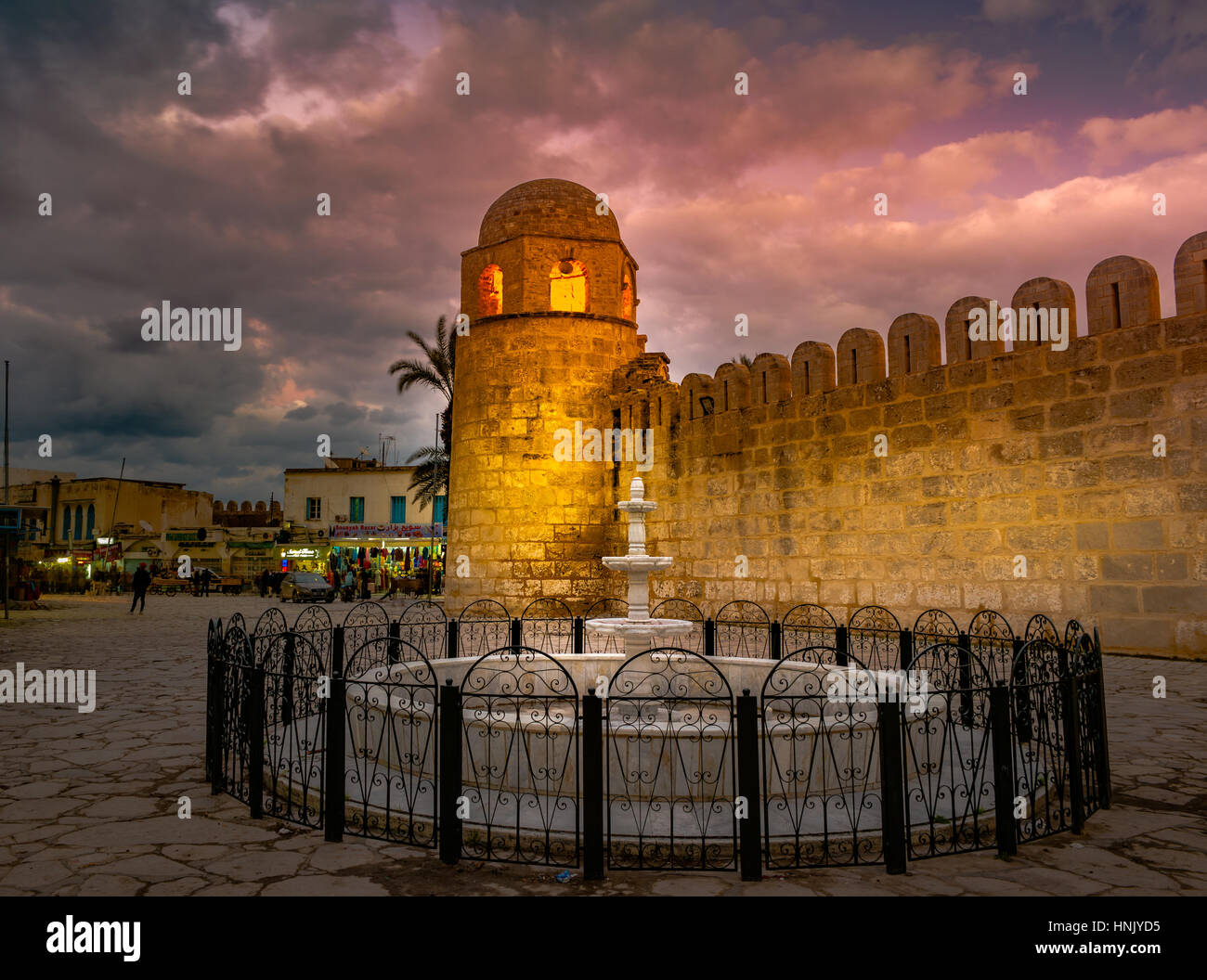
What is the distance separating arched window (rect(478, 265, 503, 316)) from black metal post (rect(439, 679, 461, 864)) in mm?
16073

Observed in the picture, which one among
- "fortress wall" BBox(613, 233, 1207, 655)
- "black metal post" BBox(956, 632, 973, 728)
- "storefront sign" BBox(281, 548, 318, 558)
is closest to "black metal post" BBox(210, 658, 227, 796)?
"black metal post" BBox(956, 632, 973, 728)

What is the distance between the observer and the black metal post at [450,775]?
4.16 metres

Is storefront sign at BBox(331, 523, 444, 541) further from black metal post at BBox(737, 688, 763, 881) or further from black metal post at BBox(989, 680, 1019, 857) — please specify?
black metal post at BBox(989, 680, 1019, 857)

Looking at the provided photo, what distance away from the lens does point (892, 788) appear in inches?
161

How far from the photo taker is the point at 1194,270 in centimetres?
930

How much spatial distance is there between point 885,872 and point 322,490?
48.5m

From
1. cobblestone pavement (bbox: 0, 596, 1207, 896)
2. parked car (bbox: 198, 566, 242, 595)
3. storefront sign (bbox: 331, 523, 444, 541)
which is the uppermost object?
storefront sign (bbox: 331, 523, 444, 541)

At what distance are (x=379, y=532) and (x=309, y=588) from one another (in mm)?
13881

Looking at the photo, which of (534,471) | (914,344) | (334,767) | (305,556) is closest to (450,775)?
(334,767)

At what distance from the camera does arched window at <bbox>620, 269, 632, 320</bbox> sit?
1991 cm

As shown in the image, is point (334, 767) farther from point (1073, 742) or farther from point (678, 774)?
point (1073, 742)

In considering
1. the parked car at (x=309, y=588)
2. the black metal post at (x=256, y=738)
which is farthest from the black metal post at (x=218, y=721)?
the parked car at (x=309, y=588)

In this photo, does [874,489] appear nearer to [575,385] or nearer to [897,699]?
[575,385]
